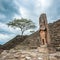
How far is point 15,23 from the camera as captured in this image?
43312 millimetres

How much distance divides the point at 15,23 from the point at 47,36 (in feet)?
82.6

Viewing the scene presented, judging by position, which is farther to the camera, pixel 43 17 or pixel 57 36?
pixel 57 36

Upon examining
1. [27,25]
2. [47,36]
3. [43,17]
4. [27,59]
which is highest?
[27,25]

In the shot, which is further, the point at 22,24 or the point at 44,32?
the point at 22,24

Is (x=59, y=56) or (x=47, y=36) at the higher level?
(x=47, y=36)

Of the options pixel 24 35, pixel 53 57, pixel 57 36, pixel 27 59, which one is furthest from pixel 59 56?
pixel 24 35

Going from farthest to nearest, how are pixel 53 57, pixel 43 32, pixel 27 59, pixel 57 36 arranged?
pixel 57 36 → pixel 43 32 → pixel 27 59 → pixel 53 57

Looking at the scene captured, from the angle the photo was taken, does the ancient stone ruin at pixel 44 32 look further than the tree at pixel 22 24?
No

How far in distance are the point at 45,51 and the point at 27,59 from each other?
1.71 metres

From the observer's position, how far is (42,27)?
18.8m

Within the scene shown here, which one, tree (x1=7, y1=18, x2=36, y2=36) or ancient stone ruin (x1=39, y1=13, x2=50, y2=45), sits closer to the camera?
ancient stone ruin (x1=39, y1=13, x2=50, y2=45)

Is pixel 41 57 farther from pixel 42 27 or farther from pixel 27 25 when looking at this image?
pixel 27 25

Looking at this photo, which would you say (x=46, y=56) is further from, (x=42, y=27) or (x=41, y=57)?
(x=42, y=27)

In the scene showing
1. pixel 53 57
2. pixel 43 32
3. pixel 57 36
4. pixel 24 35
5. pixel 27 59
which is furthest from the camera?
pixel 24 35
